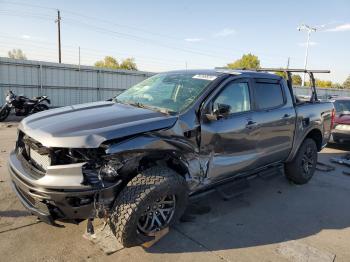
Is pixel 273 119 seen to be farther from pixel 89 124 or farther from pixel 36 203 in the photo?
pixel 36 203

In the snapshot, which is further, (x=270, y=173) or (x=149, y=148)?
(x=270, y=173)

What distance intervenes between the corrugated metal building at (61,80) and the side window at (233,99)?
13133mm

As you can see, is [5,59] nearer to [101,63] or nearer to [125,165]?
[125,165]

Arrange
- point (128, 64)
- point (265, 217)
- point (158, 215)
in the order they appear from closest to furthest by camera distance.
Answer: point (158, 215) → point (265, 217) → point (128, 64)

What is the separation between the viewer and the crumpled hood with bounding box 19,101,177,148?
2.75 meters

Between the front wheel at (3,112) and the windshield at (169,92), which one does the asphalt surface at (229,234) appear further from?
the front wheel at (3,112)

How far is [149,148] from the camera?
3.06m

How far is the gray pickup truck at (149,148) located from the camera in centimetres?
278

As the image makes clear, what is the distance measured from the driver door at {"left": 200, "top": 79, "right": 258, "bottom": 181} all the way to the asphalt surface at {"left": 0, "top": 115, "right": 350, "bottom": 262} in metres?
0.60

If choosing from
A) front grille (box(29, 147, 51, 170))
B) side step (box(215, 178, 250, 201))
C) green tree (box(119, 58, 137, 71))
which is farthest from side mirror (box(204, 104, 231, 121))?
green tree (box(119, 58, 137, 71))

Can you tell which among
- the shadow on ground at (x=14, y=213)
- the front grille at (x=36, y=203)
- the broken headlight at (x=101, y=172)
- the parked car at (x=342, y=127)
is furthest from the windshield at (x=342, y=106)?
the front grille at (x=36, y=203)

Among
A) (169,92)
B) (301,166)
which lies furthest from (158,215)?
(301,166)

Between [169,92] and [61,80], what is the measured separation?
13.6 metres

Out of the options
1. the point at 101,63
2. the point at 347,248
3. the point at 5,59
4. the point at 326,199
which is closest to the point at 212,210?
the point at 347,248
